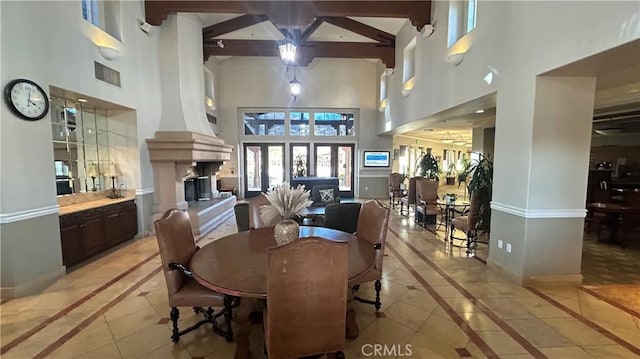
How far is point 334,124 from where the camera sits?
11.2m

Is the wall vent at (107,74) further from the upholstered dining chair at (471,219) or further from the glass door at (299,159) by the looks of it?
the glass door at (299,159)

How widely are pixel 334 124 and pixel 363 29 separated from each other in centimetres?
367

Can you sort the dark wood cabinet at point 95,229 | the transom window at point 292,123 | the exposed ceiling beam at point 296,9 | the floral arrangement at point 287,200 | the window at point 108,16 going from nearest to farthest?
the floral arrangement at point 287,200
the dark wood cabinet at point 95,229
the window at point 108,16
the exposed ceiling beam at point 296,9
the transom window at point 292,123

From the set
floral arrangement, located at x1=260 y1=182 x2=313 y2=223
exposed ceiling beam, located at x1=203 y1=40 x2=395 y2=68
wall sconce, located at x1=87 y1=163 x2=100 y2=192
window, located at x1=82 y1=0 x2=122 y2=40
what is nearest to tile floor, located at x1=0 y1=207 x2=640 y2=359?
floral arrangement, located at x1=260 y1=182 x2=313 y2=223

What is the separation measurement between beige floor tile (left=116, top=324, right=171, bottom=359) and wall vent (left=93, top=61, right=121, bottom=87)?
376 cm

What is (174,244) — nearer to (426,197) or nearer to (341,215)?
(341,215)

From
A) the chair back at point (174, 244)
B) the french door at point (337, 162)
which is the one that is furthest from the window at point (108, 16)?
the french door at point (337, 162)

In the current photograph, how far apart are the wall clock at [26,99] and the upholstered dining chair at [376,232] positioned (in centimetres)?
380

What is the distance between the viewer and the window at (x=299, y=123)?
36.0 feet

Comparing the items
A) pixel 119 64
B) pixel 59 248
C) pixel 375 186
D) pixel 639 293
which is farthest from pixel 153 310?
pixel 375 186

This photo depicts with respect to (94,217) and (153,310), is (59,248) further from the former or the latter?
(153,310)

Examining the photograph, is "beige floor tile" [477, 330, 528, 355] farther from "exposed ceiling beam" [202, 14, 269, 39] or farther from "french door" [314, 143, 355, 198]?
"french door" [314, 143, 355, 198]

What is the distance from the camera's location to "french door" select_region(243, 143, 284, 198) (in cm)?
1102

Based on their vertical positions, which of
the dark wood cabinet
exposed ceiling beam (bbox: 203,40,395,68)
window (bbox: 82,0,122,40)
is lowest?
the dark wood cabinet
